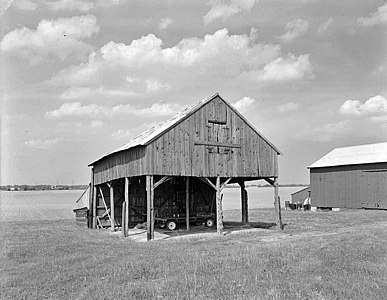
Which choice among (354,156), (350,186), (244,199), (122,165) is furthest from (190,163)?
(354,156)

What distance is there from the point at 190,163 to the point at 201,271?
37.0 feet

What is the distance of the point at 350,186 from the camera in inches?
1795

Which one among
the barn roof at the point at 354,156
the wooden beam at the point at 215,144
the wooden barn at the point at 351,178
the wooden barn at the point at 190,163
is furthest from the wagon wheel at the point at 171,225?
the barn roof at the point at 354,156

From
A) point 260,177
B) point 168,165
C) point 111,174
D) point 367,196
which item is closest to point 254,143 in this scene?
point 260,177

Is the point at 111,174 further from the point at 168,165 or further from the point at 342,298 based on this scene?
the point at 342,298

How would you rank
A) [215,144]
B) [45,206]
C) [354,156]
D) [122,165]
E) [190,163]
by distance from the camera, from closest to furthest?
[190,163] → [215,144] → [122,165] → [354,156] → [45,206]

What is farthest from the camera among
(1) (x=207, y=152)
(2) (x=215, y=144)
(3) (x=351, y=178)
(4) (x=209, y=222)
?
(3) (x=351, y=178)

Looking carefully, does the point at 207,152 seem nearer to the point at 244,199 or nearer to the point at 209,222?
the point at 244,199

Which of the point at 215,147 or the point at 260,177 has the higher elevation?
the point at 215,147

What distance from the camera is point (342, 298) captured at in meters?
9.82

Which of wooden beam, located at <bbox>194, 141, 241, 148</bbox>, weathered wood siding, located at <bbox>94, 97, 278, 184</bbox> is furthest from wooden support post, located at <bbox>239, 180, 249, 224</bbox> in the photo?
wooden beam, located at <bbox>194, 141, 241, 148</bbox>

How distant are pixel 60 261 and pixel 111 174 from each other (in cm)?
1361

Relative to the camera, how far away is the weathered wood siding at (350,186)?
42.0m

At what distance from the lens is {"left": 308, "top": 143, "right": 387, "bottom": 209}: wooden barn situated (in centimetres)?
4222
